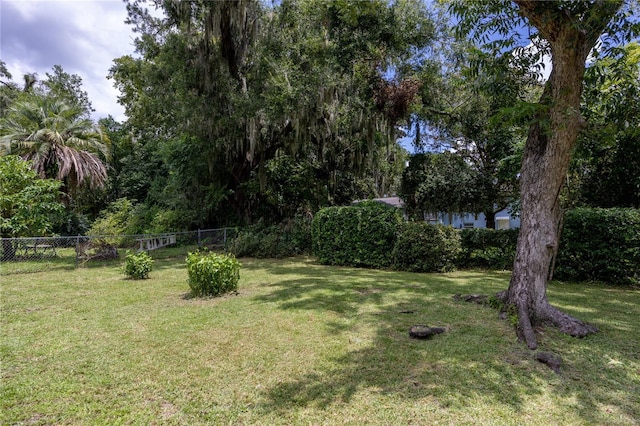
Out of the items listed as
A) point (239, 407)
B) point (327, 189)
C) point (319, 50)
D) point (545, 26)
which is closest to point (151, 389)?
point (239, 407)

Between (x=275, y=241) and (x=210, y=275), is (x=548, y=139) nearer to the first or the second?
(x=210, y=275)

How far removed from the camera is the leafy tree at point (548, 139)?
3896 millimetres

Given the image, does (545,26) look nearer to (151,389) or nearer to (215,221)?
(151,389)

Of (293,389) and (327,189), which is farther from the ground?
(327,189)

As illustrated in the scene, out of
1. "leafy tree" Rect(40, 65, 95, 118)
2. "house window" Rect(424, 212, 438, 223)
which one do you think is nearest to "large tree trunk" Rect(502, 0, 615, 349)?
"house window" Rect(424, 212, 438, 223)

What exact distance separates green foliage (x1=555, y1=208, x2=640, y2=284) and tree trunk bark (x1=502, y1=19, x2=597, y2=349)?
3.99 metres

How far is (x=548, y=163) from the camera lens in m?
4.21

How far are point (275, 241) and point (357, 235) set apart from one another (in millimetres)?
3471

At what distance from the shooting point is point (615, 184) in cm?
845

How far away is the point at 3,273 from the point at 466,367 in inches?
383

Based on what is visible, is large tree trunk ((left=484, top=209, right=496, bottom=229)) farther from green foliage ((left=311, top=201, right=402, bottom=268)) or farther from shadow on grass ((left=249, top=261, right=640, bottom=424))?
shadow on grass ((left=249, top=261, right=640, bottom=424))

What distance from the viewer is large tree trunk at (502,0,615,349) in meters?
3.97

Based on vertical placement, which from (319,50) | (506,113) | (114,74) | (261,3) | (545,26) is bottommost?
(506,113)

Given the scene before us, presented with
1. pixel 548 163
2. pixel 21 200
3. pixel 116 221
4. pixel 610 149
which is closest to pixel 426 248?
pixel 548 163
